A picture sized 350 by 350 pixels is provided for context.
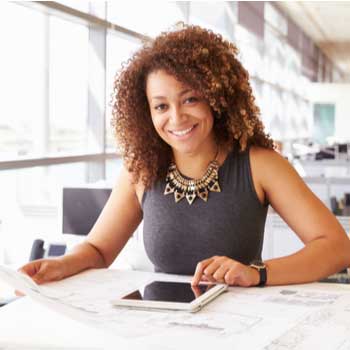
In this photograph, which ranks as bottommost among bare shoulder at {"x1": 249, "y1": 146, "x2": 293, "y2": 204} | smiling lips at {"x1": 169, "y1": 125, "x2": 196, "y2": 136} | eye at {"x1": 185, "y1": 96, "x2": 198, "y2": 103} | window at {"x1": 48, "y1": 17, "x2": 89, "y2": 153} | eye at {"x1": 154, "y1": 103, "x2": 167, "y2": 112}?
bare shoulder at {"x1": 249, "y1": 146, "x2": 293, "y2": 204}

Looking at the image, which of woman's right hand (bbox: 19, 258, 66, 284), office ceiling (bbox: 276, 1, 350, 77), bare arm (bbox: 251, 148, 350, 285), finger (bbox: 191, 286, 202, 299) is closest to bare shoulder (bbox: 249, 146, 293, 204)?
bare arm (bbox: 251, 148, 350, 285)

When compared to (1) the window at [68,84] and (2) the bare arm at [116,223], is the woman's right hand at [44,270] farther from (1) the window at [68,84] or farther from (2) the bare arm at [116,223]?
(1) the window at [68,84]

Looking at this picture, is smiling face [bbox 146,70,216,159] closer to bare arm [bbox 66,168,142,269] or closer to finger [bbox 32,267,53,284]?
bare arm [bbox 66,168,142,269]

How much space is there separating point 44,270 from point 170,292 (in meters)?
0.36

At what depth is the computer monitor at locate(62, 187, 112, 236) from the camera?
3059 millimetres

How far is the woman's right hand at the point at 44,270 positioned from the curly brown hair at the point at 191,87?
1.20 feet

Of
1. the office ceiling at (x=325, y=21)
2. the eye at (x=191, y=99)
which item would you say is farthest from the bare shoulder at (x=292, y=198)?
the office ceiling at (x=325, y=21)

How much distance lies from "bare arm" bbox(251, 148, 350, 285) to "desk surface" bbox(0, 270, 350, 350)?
12 centimetres

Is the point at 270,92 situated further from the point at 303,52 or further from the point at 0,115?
the point at 0,115

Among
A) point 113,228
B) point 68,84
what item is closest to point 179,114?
point 113,228

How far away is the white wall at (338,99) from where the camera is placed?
18.2 m

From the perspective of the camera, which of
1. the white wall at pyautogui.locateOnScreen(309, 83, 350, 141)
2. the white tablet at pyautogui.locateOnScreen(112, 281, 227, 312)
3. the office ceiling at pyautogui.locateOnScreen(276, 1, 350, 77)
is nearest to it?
the white tablet at pyautogui.locateOnScreen(112, 281, 227, 312)

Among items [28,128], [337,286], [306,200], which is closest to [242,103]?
[306,200]

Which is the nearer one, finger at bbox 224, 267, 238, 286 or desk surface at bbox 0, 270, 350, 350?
desk surface at bbox 0, 270, 350, 350
